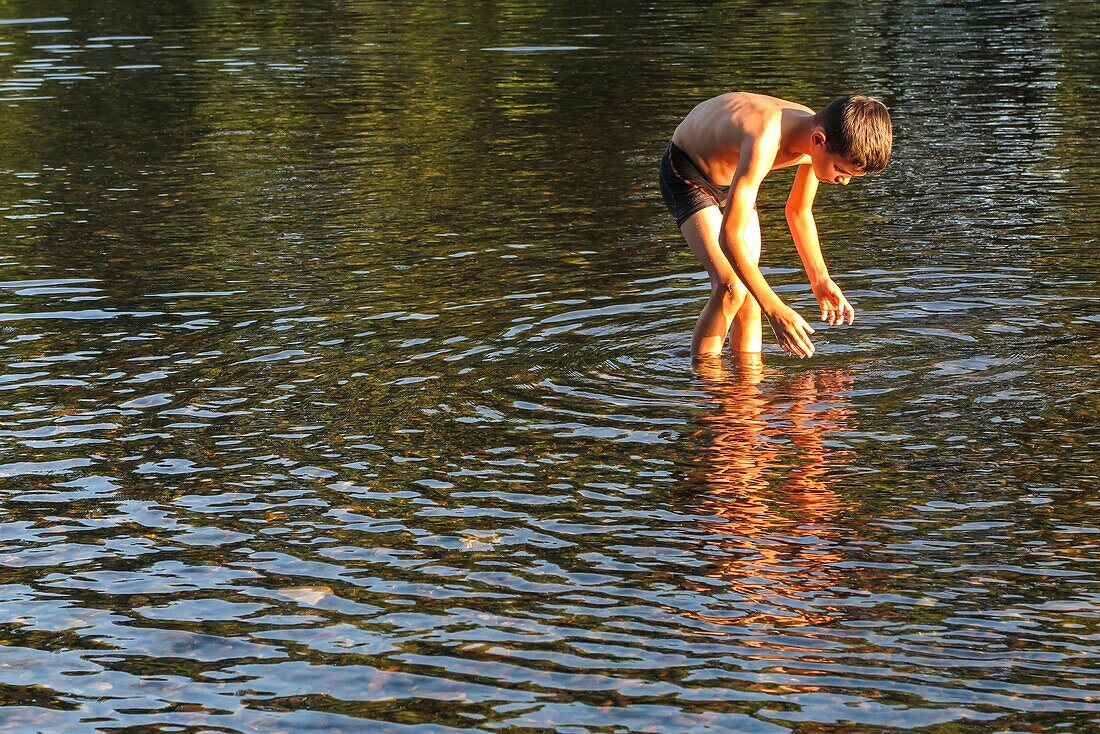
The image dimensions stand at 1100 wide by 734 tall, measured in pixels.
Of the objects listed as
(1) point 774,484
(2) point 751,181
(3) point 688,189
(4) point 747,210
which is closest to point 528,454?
(1) point 774,484

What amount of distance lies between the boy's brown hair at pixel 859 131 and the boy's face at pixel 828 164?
0.03 m

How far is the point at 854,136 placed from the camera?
8250mm

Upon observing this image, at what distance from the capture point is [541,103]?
2267 cm

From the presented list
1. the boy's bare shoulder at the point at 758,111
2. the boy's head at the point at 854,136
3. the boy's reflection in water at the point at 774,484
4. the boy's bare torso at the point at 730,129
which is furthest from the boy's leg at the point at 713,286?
the boy's head at the point at 854,136

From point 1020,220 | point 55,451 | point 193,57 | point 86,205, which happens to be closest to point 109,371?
point 55,451

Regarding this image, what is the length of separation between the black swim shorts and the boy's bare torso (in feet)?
0.14

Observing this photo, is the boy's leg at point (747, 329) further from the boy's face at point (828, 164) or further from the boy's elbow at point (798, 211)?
the boy's face at point (828, 164)

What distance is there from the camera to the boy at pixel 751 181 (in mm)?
8414

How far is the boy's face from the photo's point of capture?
8.45 m

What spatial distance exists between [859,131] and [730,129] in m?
1.27

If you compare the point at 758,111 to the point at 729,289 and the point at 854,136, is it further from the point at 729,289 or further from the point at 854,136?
the point at 729,289

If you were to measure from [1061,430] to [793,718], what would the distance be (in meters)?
3.58

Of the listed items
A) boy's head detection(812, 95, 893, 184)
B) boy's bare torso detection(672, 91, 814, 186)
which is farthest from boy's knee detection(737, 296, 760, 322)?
boy's head detection(812, 95, 893, 184)

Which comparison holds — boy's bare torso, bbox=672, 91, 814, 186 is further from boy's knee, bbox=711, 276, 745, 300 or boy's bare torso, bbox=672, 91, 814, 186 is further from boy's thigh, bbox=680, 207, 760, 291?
boy's knee, bbox=711, 276, 745, 300
